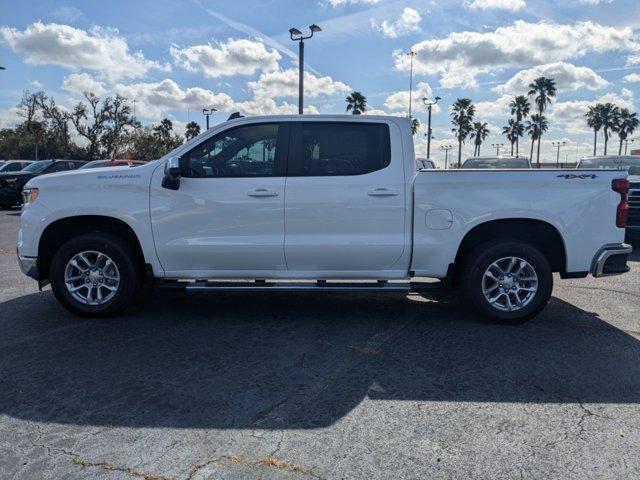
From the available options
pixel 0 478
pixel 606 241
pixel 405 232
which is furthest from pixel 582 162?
pixel 0 478

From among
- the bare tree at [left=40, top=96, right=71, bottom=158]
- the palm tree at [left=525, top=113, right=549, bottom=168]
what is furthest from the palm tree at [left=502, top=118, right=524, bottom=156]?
the bare tree at [left=40, top=96, right=71, bottom=158]

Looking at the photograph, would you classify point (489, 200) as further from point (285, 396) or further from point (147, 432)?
point (147, 432)

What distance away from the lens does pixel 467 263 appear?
5.41 metres

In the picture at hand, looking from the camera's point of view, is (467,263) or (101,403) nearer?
(101,403)

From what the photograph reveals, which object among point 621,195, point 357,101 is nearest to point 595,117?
point 357,101

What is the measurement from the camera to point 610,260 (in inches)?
209

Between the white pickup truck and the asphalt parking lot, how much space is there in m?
0.46

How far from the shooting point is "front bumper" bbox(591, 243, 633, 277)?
5266mm

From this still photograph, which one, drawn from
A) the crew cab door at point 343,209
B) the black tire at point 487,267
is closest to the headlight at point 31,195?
the crew cab door at point 343,209

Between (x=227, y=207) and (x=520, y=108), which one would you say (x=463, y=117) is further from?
(x=227, y=207)

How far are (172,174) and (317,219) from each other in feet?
4.84

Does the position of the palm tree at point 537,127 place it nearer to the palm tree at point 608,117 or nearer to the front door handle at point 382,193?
the palm tree at point 608,117

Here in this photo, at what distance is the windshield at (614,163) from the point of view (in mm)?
13086

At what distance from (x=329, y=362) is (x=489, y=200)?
2282 millimetres
